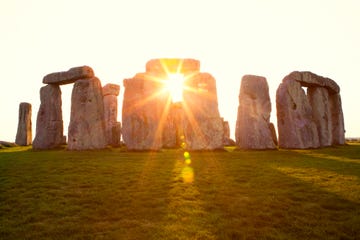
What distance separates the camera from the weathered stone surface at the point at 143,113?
15047 mm

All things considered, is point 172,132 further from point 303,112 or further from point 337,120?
point 337,120

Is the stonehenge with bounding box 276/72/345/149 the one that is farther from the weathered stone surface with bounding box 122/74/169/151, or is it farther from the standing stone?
the standing stone

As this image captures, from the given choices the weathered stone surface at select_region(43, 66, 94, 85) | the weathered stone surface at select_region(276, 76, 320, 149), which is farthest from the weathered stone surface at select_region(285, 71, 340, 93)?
the weathered stone surface at select_region(43, 66, 94, 85)

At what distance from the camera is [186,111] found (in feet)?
48.1

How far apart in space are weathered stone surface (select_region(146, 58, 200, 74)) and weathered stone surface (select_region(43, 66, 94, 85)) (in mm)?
3189

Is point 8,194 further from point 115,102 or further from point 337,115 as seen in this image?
point 337,115

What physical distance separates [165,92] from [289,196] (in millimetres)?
11015

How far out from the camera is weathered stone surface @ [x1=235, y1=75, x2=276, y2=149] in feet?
47.6

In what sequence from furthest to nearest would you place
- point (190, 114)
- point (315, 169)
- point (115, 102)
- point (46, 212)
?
point (115, 102), point (190, 114), point (315, 169), point (46, 212)

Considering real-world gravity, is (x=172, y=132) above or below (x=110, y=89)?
below

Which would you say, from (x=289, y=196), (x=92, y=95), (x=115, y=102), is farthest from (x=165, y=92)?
(x=289, y=196)

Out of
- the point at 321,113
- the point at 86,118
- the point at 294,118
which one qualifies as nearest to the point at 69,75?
the point at 86,118

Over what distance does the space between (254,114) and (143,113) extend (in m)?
5.44

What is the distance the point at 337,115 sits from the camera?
64.9ft
